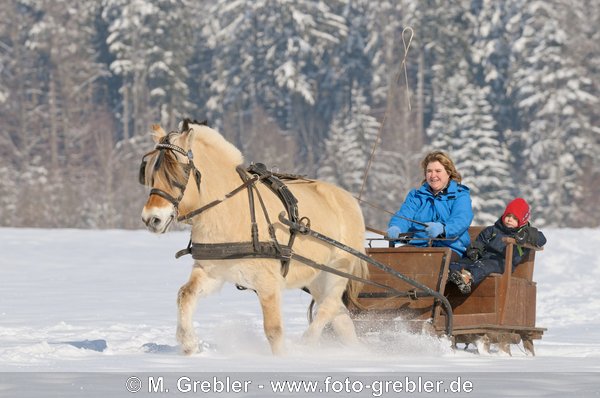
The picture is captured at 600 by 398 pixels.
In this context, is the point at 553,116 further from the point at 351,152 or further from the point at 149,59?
the point at 149,59

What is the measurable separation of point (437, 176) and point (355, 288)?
1.05m

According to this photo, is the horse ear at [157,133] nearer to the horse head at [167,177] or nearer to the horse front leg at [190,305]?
the horse head at [167,177]

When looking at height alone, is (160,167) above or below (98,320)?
above

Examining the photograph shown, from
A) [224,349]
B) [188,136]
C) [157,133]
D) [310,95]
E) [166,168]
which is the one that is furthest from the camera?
[310,95]

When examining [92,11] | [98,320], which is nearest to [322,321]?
[98,320]

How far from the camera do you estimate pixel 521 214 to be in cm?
996

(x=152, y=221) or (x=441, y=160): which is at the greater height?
(x=441, y=160)

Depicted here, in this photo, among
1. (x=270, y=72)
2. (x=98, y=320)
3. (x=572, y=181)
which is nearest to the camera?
(x=98, y=320)

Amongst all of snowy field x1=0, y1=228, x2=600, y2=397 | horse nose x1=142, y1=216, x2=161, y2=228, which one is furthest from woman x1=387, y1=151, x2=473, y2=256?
horse nose x1=142, y1=216, x2=161, y2=228

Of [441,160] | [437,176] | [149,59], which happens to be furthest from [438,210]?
[149,59]

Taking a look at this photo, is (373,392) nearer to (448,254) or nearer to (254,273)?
(254,273)

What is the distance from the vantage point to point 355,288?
998 centimetres

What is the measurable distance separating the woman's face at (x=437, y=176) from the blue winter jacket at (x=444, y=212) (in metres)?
0.06

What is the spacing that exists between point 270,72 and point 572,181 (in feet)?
64.7
